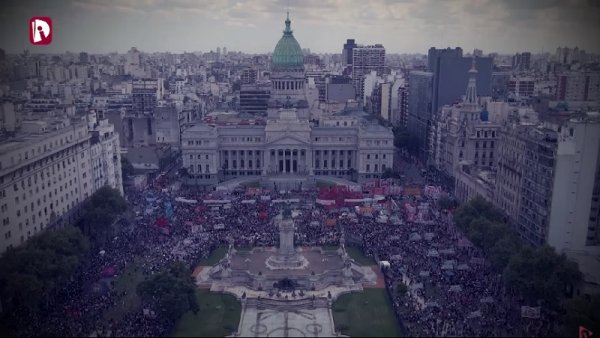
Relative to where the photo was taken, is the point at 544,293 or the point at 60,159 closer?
the point at 544,293

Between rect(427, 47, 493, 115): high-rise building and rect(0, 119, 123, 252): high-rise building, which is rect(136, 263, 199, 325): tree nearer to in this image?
rect(0, 119, 123, 252): high-rise building

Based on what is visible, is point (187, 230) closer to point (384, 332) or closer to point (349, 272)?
point (349, 272)

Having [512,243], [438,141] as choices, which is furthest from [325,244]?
[438,141]

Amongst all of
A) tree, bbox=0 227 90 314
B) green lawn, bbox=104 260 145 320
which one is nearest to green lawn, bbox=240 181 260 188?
green lawn, bbox=104 260 145 320

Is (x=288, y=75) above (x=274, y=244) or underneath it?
above

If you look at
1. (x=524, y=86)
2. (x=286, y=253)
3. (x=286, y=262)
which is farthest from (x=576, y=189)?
(x=524, y=86)

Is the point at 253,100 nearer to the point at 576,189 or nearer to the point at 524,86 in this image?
the point at 524,86
